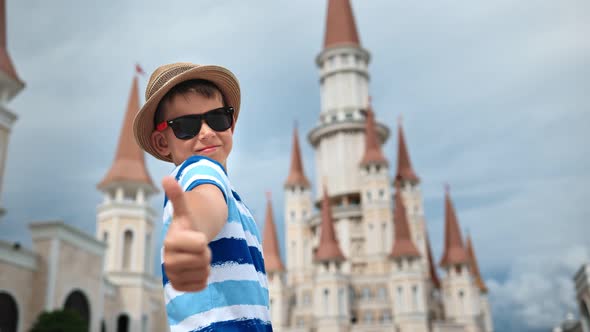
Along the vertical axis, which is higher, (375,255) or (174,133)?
(375,255)

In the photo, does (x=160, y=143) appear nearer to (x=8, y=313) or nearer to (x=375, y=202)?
(x=8, y=313)

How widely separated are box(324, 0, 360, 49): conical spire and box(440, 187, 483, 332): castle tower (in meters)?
15.2

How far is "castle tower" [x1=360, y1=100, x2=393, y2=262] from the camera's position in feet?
105

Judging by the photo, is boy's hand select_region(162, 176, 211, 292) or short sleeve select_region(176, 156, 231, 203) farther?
short sleeve select_region(176, 156, 231, 203)

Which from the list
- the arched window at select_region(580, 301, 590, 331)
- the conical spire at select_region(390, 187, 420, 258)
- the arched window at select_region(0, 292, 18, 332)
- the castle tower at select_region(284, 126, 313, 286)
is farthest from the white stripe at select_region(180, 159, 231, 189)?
the castle tower at select_region(284, 126, 313, 286)

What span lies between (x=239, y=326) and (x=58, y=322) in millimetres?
16209

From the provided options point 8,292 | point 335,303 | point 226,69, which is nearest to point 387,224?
point 335,303

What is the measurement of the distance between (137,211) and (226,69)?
87.3 feet

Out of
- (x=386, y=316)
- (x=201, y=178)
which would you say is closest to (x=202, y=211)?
(x=201, y=178)

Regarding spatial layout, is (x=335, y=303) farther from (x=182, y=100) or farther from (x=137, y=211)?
(x=182, y=100)

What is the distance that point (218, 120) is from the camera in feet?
6.20

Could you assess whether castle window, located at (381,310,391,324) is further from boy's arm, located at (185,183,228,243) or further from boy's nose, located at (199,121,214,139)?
boy's arm, located at (185,183,228,243)

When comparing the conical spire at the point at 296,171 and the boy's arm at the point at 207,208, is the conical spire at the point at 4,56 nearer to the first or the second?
the boy's arm at the point at 207,208

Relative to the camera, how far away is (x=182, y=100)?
1.87 m
